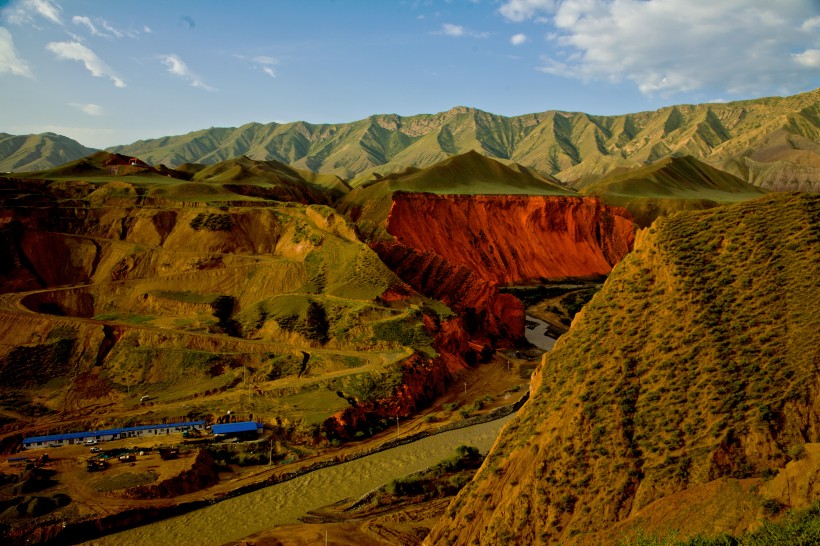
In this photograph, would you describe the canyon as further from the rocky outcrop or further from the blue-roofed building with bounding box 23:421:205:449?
the blue-roofed building with bounding box 23:421:205:449

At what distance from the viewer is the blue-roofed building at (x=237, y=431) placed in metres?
39.1

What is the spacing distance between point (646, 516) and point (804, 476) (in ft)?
14.2

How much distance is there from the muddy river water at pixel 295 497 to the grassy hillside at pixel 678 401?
1292 cm

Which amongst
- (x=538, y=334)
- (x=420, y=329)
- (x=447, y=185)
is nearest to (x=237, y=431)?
(x=420, y=329)

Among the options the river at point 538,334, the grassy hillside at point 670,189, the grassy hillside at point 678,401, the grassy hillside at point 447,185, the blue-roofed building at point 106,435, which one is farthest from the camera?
the grassy hillside at point 670,189

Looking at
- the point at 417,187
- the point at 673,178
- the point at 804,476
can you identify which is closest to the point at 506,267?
the point at 417,187

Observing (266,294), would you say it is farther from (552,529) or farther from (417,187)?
(417,187)

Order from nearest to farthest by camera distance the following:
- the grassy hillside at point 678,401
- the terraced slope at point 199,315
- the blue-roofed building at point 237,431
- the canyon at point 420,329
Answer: the grassy hillside at point 678,401 → the canyon at point 420,329 → the blue-roofed building at point 237,431 → the terraced slope at point 199,315

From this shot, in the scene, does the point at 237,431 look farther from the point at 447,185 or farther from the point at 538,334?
the point at 447,185

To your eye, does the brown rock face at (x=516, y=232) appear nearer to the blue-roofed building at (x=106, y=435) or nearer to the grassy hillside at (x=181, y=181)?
the grassy hillside at (x=181, y=181)

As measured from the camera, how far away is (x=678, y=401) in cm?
2017

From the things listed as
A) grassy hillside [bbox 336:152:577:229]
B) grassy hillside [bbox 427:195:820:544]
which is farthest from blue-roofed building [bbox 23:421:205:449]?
grassy hillside [bbox 336:152:577:229]

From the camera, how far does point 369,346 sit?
51.6m

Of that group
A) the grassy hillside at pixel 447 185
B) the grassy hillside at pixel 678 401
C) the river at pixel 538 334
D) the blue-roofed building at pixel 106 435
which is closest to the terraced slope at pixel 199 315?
the blue-roofed building at pixel 106 435
